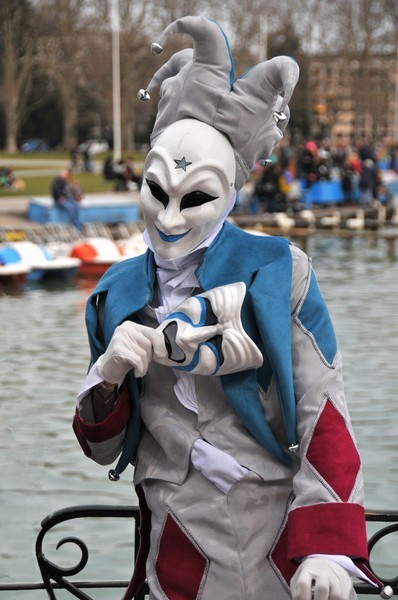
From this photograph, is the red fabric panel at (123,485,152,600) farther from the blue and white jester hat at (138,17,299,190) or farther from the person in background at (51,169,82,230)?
the person in background at (51,169,82,230)

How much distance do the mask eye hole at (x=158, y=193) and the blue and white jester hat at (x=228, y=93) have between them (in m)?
0.19

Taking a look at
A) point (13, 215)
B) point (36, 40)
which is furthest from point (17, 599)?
point (36, 40)

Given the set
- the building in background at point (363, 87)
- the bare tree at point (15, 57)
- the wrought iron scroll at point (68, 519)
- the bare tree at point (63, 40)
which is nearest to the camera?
the wrought iron scroll at point (68, 519)

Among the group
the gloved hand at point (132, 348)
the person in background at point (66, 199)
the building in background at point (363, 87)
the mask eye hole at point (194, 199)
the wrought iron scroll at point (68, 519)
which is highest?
the mask eye hole at point (194, 199)

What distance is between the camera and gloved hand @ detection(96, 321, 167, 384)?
2.62m

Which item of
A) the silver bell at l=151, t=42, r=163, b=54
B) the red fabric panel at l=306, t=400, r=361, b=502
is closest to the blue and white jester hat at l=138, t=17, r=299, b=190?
the silver bell at l=151, t=42, r=163, b=54

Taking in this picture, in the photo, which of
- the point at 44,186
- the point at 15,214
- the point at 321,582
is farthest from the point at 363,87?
the point at 321,582

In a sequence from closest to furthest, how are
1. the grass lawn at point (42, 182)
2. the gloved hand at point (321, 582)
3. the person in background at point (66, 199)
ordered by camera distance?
1. the gloved hand at point (321, 582)
2. the person in background at point (66, 199)
3. the grass lawn at point (42, 182)

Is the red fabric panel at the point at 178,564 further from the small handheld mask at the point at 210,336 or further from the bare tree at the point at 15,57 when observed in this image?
the bare tree at the point at 15,57

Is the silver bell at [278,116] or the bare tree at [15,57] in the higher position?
the silver bell at [278,116]

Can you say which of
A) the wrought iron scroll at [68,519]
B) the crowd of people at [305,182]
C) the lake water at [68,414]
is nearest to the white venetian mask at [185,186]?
the wrought iron scroll at [68,519]

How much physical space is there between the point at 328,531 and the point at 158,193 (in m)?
0.91

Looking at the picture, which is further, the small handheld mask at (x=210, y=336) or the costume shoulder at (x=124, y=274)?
the costume shoulder at (x=124, y=274)

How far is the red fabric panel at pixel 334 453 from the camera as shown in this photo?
264 centimetres
